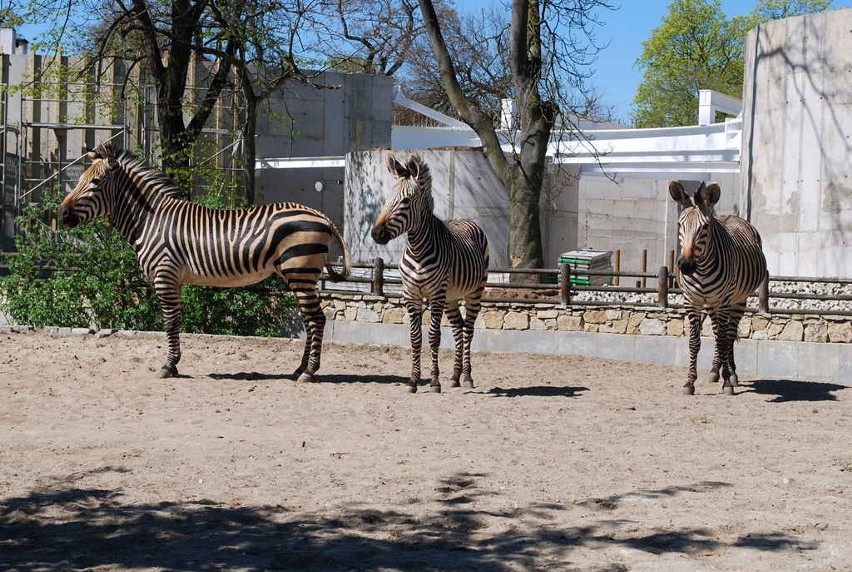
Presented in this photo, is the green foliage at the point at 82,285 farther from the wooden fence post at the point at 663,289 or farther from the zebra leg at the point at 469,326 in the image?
the wooden fence post at the point at 663,289

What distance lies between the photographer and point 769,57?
19812mm

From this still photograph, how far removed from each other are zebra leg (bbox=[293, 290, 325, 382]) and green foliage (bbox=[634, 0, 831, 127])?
50.3m

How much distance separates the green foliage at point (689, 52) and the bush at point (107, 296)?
46839 mm

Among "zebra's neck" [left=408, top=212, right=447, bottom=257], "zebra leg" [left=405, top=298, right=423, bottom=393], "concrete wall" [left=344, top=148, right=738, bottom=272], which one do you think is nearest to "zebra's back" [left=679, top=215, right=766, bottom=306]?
"zebra's neck" [left=408, top=212, right=447, bottom=257]

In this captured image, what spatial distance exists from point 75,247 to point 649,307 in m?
8.26

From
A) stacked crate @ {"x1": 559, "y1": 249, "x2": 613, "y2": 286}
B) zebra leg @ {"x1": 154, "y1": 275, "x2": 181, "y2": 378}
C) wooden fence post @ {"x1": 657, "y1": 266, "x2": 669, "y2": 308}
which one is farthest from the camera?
stacked crate @ {"x1": 559, "y1": 249, "x2": 613, "y2": 286}

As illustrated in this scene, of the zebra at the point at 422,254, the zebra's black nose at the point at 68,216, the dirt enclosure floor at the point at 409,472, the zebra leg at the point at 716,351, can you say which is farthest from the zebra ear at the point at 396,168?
the zebra's black nose at the point at 68,216

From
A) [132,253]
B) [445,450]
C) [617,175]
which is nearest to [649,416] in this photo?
[445,450]

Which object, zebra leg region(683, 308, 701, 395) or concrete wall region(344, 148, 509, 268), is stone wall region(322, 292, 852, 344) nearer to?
zebra leg region(683, 308, 701, 395)

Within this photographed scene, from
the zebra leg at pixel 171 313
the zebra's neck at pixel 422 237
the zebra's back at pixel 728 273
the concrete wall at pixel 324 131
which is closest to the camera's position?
the zebra's neck at pixel 422 237

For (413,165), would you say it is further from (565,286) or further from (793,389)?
(793,389)

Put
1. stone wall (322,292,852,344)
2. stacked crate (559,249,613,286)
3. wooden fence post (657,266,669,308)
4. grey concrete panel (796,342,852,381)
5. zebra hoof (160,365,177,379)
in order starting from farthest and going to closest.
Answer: stacked crate (559,249,613,286)
wooden fence post (657,266,669,308)
stone wall (322,292,852,344)
grey concrete panel (796,342,852,381)
zebra hoof (160,365,177,379)

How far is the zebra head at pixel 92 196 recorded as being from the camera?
1345 centimetres

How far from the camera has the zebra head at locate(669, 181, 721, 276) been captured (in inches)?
475
